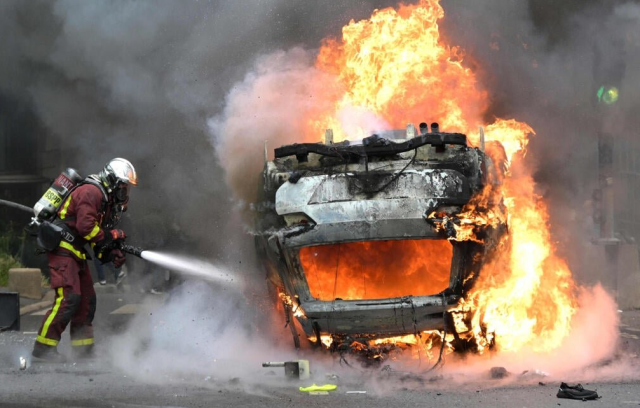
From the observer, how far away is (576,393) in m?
5.65

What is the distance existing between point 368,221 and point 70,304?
8.56ft

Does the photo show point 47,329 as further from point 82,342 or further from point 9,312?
point 9,312

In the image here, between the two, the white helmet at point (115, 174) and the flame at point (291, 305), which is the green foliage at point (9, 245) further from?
the flame at point (291, 305)

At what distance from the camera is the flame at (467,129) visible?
667 cm

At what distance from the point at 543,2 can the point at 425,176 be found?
25.3 ft

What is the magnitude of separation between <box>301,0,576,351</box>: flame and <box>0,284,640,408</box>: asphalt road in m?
0.55

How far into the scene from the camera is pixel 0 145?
53.5 feet

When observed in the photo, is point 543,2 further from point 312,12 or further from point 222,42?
point 222,42

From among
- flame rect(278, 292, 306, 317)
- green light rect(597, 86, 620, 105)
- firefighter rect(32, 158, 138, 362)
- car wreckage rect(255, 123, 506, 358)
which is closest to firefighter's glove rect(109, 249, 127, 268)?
firefighter rect(32, 158, 138, 362)

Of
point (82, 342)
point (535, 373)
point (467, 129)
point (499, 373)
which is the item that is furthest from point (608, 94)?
point (82, 342)

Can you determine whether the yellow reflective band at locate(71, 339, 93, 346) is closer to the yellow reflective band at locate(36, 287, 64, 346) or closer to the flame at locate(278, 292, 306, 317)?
the yellow reflective band at locate(36, 287, 64, 346)

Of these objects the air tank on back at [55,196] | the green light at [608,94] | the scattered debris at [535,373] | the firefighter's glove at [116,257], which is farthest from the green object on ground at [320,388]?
the green light at [608,94]

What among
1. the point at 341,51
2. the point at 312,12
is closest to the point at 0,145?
the point at 312,12

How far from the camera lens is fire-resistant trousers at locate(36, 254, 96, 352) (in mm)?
7164
